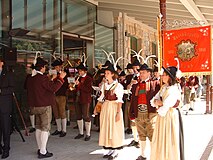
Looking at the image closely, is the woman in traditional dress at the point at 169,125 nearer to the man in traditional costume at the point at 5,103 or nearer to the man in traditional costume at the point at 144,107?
the man in traditional costume at the point at 144,107

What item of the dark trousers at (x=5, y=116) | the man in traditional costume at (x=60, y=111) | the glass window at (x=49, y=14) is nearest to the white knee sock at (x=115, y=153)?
the dark trousers at (x=5, y=116)

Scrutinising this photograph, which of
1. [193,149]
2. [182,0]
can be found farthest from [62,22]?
[193,149]

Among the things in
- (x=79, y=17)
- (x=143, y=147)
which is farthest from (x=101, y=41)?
(x=143, y=147)

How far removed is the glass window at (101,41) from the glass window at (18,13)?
11.1 ft

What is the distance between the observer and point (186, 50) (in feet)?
22.3

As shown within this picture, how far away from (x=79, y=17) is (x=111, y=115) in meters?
5.80

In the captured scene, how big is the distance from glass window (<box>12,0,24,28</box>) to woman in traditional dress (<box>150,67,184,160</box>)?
4859mm

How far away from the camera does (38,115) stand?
5191 mm

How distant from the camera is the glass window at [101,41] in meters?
10.8

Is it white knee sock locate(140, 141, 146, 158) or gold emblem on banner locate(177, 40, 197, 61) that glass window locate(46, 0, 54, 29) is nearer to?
gold emblem on banner locate(177, 40, 197, 61)

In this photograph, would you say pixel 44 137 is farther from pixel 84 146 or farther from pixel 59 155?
pixel 84 146

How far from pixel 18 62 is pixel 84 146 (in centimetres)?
303

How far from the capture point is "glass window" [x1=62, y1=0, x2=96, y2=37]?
948cm

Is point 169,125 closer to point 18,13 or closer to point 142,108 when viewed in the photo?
point 142,108
